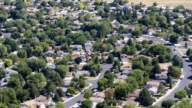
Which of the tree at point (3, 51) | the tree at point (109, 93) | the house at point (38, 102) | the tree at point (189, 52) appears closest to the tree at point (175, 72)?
the tree at point (109, 93)

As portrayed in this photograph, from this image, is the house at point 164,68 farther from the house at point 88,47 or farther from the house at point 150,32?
the house at point 150,32

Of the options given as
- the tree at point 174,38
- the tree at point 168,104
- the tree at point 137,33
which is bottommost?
the tree at point 168,104

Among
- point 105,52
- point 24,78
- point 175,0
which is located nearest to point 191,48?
point 105,52

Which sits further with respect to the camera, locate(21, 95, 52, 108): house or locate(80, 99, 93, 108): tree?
locate(21, 95, 52, 108): house

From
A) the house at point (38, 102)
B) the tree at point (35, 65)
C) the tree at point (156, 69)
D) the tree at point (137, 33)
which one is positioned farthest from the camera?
the tree at point (137, 33)

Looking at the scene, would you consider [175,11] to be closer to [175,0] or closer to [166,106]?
[175,0]

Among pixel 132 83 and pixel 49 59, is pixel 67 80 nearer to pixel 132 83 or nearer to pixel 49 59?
pixel 132 83

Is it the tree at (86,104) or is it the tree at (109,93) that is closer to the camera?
the tree at (86,104)

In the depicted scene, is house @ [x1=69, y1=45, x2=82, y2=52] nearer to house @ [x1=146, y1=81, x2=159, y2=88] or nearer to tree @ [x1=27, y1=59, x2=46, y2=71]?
tree @ [x1=27, y1=59, x2=46, y2=71]

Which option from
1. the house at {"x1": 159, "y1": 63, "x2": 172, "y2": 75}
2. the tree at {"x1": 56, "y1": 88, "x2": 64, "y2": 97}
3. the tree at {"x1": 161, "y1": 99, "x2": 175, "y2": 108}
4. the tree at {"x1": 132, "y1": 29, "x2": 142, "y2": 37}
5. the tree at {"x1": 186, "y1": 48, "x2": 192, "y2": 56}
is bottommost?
the tree at {"x1": 161, "y1": 99, "x2": 175, "y2": 108}

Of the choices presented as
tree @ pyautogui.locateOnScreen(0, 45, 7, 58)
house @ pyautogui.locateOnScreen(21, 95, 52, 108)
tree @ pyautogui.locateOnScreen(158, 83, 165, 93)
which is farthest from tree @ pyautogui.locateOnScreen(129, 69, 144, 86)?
tree @ pyautogui.locateOnScreen(0, 45, 7, 58)
